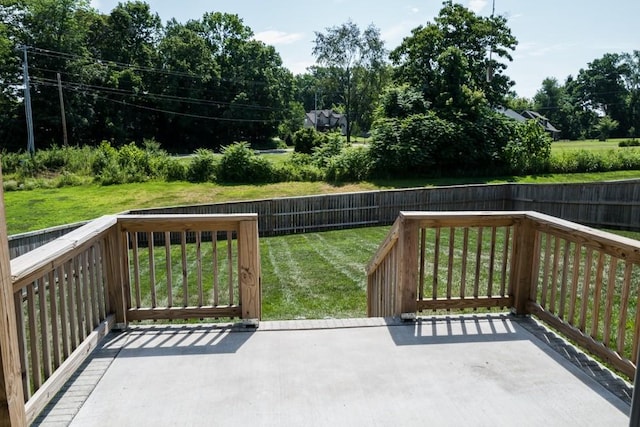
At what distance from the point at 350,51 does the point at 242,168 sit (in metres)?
23.4

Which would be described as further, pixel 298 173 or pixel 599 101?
pixel 599 101

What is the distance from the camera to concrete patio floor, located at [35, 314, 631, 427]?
2586 mm

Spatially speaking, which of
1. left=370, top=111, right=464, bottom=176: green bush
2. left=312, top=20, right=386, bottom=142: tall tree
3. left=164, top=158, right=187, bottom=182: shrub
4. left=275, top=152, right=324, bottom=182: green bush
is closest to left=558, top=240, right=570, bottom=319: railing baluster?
left=370, top=111, right=464, bottom=176: green bush

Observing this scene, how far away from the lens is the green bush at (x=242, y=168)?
59.5 ft

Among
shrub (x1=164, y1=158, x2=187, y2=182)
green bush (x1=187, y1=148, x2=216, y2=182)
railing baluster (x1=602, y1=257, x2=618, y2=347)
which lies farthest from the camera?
shrub (x1=164, y1=158, x2=187, y2=182)

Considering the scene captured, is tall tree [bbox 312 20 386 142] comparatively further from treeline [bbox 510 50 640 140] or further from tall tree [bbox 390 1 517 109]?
treeline [bbox 510 50 640 140]

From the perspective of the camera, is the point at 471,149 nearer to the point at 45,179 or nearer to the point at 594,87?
the point at 45,179

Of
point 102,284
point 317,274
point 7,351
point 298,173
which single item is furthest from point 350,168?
point 7,351

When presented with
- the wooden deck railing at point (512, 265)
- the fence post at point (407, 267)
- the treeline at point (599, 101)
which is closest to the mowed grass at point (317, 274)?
the wooden deck railing at point (512, 265)

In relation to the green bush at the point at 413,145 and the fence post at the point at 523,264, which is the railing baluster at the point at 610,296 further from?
the green bush at the point at 413,145

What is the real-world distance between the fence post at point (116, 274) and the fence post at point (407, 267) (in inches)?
88.6

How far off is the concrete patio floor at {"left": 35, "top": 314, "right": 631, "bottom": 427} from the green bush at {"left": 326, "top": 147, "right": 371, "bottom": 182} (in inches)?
573

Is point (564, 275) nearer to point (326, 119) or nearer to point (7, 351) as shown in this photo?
point (7, 351)

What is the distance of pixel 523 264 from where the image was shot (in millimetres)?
4023
